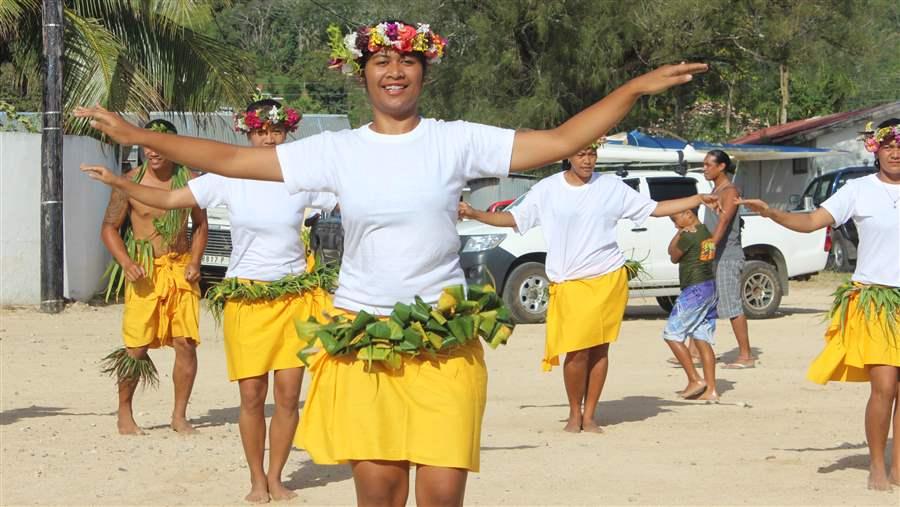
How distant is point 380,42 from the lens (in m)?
4.84

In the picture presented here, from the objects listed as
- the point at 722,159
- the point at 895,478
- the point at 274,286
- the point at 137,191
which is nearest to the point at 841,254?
the point at 722,159

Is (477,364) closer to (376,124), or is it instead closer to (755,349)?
(376,124)

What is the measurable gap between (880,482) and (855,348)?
2.49ft

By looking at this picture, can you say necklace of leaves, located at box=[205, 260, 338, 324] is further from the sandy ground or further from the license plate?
the license plate

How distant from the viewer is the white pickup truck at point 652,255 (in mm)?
17016

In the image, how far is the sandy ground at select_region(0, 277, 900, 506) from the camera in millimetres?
7844

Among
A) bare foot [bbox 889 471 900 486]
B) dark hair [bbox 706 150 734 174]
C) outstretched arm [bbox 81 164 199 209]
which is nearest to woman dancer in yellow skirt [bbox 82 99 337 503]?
outstretched arm [bbox 81 164 199 209]

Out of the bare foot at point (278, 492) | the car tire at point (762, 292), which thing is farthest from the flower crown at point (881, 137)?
the car tire at point (762, 292)

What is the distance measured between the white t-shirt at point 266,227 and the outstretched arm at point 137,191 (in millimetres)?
999

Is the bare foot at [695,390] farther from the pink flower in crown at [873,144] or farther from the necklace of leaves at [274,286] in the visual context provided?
the necklace of leaves at [274,286]

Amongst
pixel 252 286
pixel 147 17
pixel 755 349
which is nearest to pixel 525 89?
pixel 147 17

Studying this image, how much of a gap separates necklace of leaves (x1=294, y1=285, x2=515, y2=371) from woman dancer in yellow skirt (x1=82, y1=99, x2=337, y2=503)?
260 centimetres

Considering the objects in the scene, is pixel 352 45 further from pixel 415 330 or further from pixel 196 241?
pixel 196 241

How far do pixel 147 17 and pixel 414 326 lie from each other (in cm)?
1582
